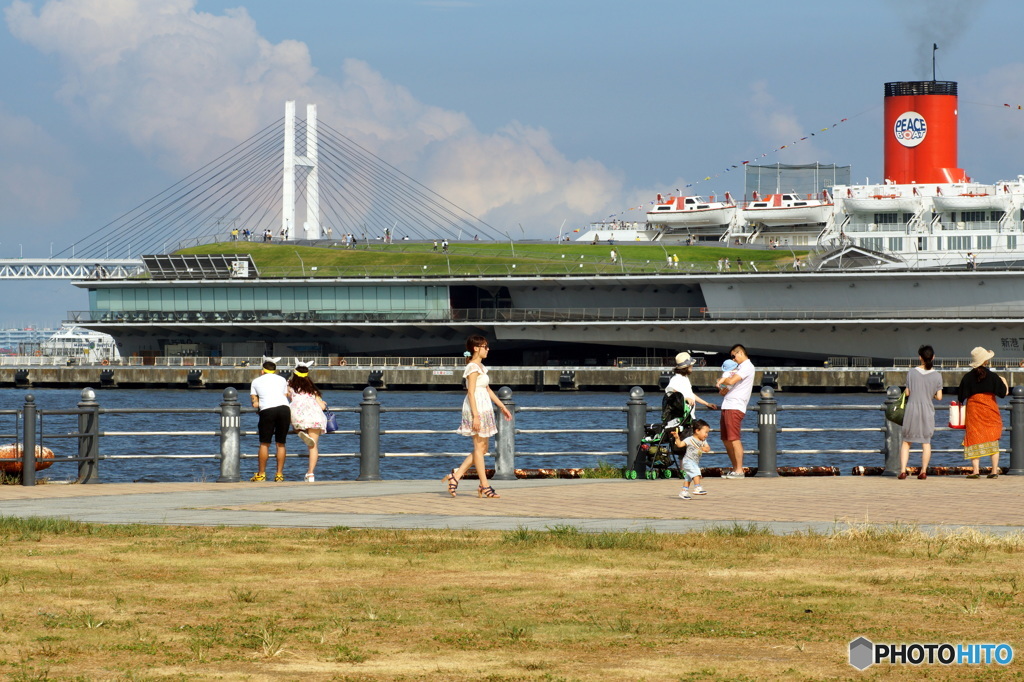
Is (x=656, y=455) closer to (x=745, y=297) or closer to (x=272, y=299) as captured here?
(x=745, y=297)

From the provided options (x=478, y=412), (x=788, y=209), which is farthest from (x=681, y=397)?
(x=788, y=209)

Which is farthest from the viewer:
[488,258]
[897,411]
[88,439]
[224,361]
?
[488,258]

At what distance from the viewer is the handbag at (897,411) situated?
63.9 feet

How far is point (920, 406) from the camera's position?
62.7ft

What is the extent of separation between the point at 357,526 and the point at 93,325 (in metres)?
91.9

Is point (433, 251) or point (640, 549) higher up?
point (433, 251)

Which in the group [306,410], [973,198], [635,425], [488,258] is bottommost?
[635,425]

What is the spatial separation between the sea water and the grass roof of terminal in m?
17.0

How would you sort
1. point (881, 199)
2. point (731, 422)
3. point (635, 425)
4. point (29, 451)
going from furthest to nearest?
point (881, 199)
point (635, 425)
point (731, 422)
point (29, 451)

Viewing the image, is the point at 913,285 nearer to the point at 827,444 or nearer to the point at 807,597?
the point at 827,444

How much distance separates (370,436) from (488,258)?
283 ft

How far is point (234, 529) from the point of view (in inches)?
508

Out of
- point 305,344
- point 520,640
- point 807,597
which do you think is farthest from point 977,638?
point 305,344

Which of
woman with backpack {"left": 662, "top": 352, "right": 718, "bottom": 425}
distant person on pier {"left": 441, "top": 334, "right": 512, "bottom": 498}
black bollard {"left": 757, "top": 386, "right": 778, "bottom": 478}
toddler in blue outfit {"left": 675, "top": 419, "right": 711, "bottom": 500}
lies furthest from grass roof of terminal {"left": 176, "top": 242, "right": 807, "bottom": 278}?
distant person on pier {"left": 441, "top": 334, "right": 512, "bottom": 498}
